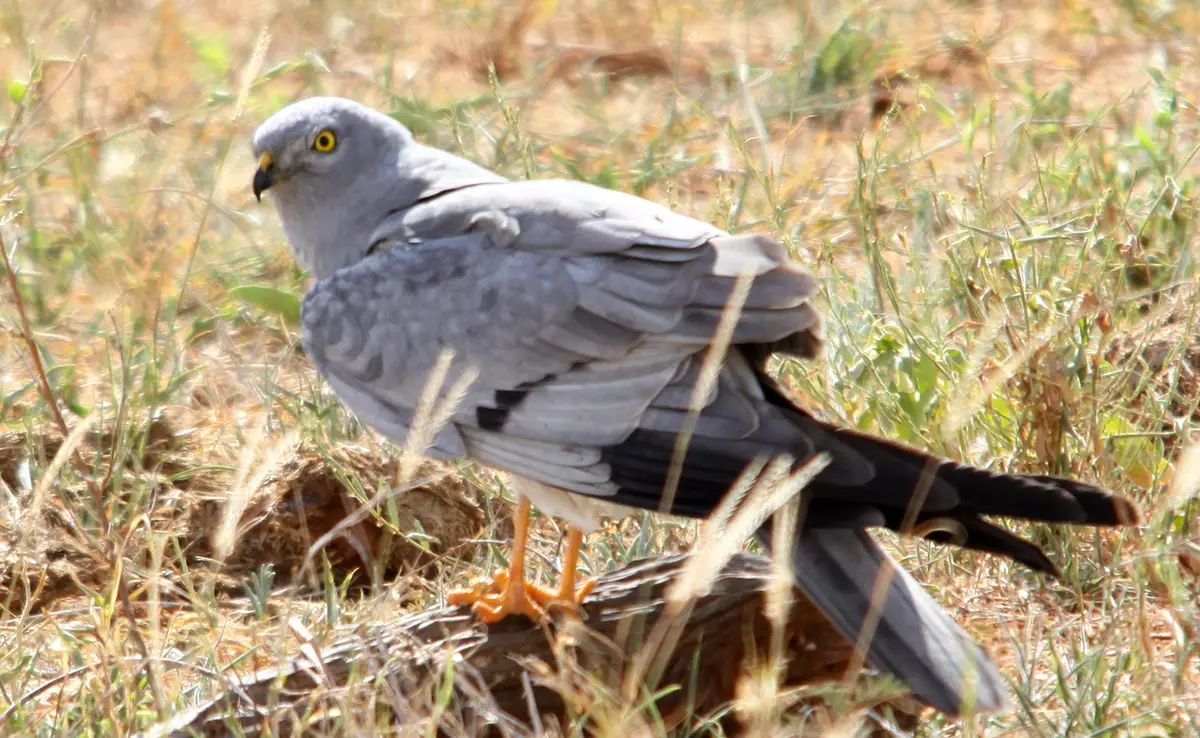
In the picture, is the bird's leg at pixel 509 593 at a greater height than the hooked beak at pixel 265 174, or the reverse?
the hooked beak at pixel 265 174

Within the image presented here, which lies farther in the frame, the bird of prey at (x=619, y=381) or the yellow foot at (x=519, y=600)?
the yellow foot at (x=519, y=600)

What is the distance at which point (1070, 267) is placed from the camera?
4508 millimetres

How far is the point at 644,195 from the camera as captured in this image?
595cm

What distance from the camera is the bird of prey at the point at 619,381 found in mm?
2904

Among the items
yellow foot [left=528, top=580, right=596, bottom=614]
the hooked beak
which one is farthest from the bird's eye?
yellow foot [left=528, top=580, right=596, bottom=614]

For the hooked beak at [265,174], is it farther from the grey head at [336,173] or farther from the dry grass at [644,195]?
the dry grass at [644,195]

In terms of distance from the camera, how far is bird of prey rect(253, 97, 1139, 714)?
2.90 metres

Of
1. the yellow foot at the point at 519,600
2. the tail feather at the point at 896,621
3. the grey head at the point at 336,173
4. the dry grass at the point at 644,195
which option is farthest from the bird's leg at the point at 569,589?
the grey head at the point at 336,173

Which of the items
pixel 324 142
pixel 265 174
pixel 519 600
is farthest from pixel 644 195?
pixel 519 600

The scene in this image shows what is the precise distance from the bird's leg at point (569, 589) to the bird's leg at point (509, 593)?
0.02 meters

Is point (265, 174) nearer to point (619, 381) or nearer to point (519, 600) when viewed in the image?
point (619, 381)

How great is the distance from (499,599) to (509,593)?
0.06 metres

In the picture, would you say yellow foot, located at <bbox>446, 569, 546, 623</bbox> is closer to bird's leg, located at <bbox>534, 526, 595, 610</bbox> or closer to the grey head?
bird's leg, located at <bbox>534, 526, 595, 610</bbox>

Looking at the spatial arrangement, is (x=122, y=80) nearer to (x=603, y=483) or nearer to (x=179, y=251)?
(x=179, y=251)
